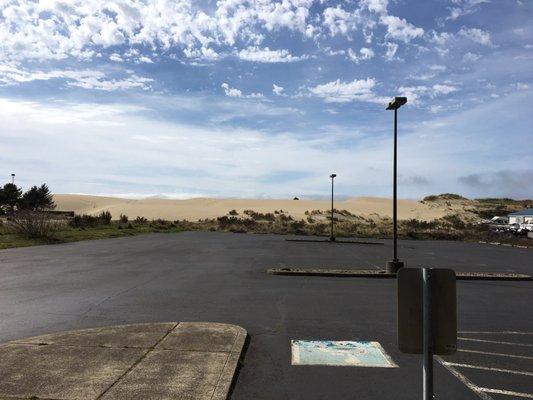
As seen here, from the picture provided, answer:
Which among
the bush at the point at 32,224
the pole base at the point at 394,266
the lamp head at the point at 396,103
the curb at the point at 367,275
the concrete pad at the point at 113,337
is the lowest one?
the concrete pad at the point at 113,337

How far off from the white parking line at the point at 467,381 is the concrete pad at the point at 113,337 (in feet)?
12.7

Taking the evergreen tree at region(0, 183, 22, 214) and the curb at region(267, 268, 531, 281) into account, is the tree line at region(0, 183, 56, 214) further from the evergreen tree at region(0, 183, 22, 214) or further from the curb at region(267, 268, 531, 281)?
the curb at region(267, 268, 531, 281)

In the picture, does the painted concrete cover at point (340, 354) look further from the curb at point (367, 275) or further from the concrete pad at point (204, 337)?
the curb at point (367, 275)

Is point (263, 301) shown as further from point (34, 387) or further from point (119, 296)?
point (34, 387)

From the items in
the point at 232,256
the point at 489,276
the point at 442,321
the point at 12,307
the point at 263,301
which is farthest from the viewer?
the point at 232,256

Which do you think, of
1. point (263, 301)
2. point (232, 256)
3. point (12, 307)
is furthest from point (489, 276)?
point (12, 307)

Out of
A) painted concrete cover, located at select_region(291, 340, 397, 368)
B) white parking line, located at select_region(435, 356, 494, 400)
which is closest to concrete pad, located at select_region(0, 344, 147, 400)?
painted concrete cover, located at select_region(291, 340, 397, 368)

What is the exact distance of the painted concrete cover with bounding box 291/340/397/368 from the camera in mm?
6724

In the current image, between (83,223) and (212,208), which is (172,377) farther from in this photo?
(212,208)

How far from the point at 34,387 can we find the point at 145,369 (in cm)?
118

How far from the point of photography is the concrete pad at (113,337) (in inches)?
280

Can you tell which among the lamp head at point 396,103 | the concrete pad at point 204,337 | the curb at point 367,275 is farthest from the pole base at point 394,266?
the concrete pad at point 204,337

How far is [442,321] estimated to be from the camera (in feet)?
11.3

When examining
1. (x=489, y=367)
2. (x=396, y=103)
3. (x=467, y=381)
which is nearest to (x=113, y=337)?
(x=467, y=381)
